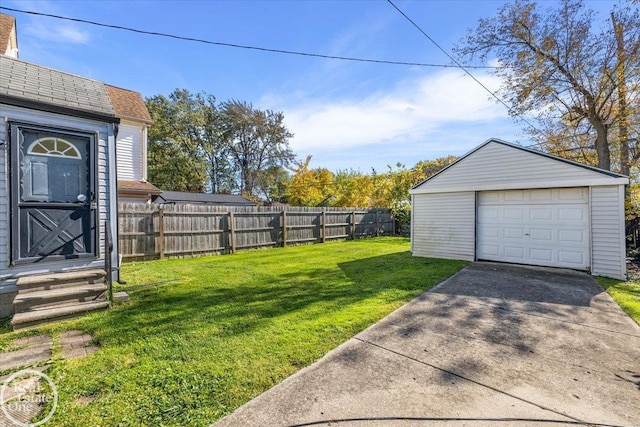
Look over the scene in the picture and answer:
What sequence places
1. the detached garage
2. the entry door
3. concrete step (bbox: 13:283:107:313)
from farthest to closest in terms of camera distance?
the detached garage < the entry door < concrete step (bbox: 13:283:107:313)

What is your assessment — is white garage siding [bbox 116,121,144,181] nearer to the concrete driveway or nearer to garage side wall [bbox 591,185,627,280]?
the concrete driveway

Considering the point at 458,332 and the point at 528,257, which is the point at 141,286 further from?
the point at 528,257

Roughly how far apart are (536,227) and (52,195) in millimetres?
10335

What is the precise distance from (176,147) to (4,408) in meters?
27.8

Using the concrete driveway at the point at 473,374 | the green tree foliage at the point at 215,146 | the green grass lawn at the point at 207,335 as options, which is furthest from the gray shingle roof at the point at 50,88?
the green tree foliage at the point at 215,146

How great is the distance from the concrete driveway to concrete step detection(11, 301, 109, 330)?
10.7 feet

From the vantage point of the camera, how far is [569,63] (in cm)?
1113

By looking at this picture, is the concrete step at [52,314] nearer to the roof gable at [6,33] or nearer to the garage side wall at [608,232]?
the roof gable at [6,33]

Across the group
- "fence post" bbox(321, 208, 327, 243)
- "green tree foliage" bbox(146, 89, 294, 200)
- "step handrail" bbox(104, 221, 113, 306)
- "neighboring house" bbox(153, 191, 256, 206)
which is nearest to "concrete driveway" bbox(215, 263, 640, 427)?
"step handrail" bbox(104, 221, 113, 306)

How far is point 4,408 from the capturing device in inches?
83.5

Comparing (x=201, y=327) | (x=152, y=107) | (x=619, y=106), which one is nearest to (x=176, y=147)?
(x=152, y=107)

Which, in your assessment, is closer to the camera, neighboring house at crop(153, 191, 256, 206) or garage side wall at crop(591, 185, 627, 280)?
garage side wall at crop(591, 185, 627, 280)

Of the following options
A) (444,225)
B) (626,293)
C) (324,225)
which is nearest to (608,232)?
(626,293)

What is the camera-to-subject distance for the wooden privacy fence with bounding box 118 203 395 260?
8.70 meters
